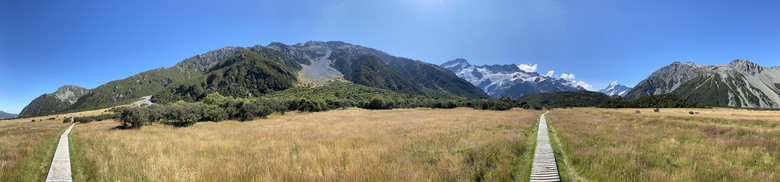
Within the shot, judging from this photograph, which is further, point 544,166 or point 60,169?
Result: point 60,169

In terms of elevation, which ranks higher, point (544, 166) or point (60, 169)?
point (60, 169)

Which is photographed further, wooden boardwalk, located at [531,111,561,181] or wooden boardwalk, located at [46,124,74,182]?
wooden boardwalk, located at [46,124,74,182]

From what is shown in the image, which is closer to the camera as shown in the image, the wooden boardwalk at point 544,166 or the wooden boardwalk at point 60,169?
the wooden boardwalk at point 544,166

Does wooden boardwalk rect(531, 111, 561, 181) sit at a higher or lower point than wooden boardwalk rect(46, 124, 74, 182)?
lower

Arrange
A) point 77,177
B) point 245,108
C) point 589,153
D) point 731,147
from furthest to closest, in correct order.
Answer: point 245,108 → point 731,147 → point 589,153 → point 77,177

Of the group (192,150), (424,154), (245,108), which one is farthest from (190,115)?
(424,154)

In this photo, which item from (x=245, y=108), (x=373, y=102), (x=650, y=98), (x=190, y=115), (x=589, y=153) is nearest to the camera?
(x=589, y=153)

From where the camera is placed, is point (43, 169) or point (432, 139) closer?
point (43, 169)

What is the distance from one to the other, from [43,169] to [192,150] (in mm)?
5768

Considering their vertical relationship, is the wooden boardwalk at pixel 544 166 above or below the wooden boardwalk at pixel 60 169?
below

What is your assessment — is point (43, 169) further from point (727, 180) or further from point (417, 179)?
point (727, 180)

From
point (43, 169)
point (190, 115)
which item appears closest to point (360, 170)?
point (43, 169)

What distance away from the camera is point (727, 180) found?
405 inches

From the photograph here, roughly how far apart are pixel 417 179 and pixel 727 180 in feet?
31.9
